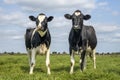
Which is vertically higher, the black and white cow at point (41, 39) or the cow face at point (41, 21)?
the cow face at point (41, 21)

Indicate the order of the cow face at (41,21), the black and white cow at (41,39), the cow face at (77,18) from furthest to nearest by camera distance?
the black and white cow at (41,39), the cow face at (41,21), the cow face at (77,18)

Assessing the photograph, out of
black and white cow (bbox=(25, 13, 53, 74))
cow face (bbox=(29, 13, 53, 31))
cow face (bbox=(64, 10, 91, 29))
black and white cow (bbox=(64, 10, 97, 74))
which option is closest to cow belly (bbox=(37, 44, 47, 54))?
black and white cow (bbox=(25, 13, 53, 74))

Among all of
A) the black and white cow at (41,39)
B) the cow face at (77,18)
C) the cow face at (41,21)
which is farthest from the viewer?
the black and white cow at (41,39)

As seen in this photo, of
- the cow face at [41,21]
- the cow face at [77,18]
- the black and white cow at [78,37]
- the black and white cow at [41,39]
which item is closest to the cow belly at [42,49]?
the black and white cow at [41,39]

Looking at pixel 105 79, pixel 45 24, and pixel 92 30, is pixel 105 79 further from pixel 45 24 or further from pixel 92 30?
pixel 92 30

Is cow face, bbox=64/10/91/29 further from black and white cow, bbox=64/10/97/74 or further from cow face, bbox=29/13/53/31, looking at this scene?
cow face, bbox=29/13/53/31

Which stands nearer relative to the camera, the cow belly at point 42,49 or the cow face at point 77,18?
the cow face at point 77,18

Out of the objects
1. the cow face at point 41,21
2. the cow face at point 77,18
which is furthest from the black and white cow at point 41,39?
the cow face at point 77,18

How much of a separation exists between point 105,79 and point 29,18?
7.39 meters

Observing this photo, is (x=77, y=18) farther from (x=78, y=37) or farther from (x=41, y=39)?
(x=41, y=39)

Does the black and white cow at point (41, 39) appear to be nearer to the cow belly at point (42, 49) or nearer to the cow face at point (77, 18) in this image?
the cow belly at point (42, 49)

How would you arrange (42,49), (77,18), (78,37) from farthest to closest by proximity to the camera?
(78,37) → (42,49) → (77,18)

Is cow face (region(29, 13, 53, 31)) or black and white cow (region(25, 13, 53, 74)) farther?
black and white cow (region(25, 13, 53, 74))

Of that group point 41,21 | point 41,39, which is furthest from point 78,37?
point 41,21
